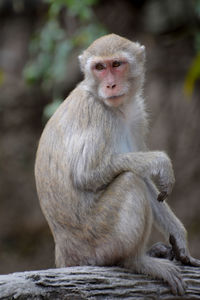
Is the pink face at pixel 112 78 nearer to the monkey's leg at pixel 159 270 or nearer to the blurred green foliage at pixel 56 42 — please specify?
the monkey's leg at pixel 159 270

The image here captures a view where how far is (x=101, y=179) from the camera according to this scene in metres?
5.84

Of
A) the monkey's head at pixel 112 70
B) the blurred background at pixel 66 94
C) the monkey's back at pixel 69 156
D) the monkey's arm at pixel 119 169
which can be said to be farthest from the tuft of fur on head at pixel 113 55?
the blurred background at pixel 66 94

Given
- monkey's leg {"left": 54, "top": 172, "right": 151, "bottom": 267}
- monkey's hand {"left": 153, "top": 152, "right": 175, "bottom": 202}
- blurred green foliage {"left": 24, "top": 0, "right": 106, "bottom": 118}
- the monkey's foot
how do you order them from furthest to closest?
blurred green foliage {"left": 24, "top": 0, "right": 106, "bottom": 118}
the monkey's foot
monkey's hand {"left": 153, "top": 152, "right": 175, "bottom": 202}
monkey's leg {"left": 54, "top": 172, "right": 151, "bottom": 267}

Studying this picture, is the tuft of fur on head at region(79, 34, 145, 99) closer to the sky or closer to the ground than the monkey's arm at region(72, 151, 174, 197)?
closer to the sky

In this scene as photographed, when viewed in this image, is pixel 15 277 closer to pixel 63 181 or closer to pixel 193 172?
pixel 63 181

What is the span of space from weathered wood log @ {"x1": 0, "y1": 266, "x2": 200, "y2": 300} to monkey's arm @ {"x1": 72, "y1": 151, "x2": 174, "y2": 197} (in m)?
0.94

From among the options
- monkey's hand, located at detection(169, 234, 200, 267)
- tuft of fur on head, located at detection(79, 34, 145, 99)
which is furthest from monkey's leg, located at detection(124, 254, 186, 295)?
tuft of fur on head, located at detection(79, 34, 145, 99)

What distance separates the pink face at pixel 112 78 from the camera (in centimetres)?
612

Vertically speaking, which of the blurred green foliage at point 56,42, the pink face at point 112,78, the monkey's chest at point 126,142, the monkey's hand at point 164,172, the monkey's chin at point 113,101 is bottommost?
the monkey's hand at point 164,172

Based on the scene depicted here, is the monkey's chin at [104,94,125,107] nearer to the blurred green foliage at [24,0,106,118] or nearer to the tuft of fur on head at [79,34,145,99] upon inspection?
the tuft of fur on head at [79,34,145,99]

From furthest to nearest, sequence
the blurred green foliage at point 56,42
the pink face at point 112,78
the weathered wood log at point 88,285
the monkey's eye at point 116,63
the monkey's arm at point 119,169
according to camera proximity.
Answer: the blurred green foliage at point 56,42 < the monkey's eye at point 116,63 < the pink face at point 112,78 < the monkey's arm at point 119,169 < the weathered wood log at point 88,285

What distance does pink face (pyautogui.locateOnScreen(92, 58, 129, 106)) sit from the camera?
6.12m

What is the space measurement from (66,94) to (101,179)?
6885 millimetres

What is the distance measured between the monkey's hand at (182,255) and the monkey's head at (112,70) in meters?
1.79
